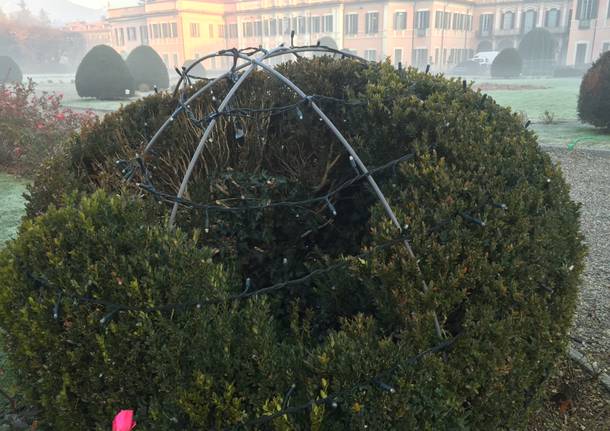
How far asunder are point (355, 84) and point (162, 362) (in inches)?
83.3

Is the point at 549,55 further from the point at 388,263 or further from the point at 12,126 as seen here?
the point at 388,263

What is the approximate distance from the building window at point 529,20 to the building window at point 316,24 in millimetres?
25600

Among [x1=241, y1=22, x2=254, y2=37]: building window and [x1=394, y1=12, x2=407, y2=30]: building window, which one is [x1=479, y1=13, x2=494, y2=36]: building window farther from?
[x1=241, y1=22, x2=254, y2=37]: building window

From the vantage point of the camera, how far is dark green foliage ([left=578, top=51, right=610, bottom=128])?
1131cm

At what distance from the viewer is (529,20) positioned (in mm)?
61125

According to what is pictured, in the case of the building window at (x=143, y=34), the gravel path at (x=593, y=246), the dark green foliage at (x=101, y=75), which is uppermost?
the building window at (x=143, y=34)

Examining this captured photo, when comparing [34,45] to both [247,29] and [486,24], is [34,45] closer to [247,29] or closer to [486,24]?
[247,29]

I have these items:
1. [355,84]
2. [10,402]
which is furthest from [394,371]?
[10,402]

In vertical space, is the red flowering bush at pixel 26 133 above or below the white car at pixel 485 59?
below

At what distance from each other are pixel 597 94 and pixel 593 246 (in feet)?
25.6

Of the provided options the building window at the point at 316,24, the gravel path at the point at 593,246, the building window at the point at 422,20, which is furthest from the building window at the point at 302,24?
the gravel path at the point at 593,246

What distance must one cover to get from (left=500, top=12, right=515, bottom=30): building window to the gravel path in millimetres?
60279

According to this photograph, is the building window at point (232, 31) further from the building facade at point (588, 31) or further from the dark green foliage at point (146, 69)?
the dark green foliage at point (146, 69)

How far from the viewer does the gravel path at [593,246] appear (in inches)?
133
